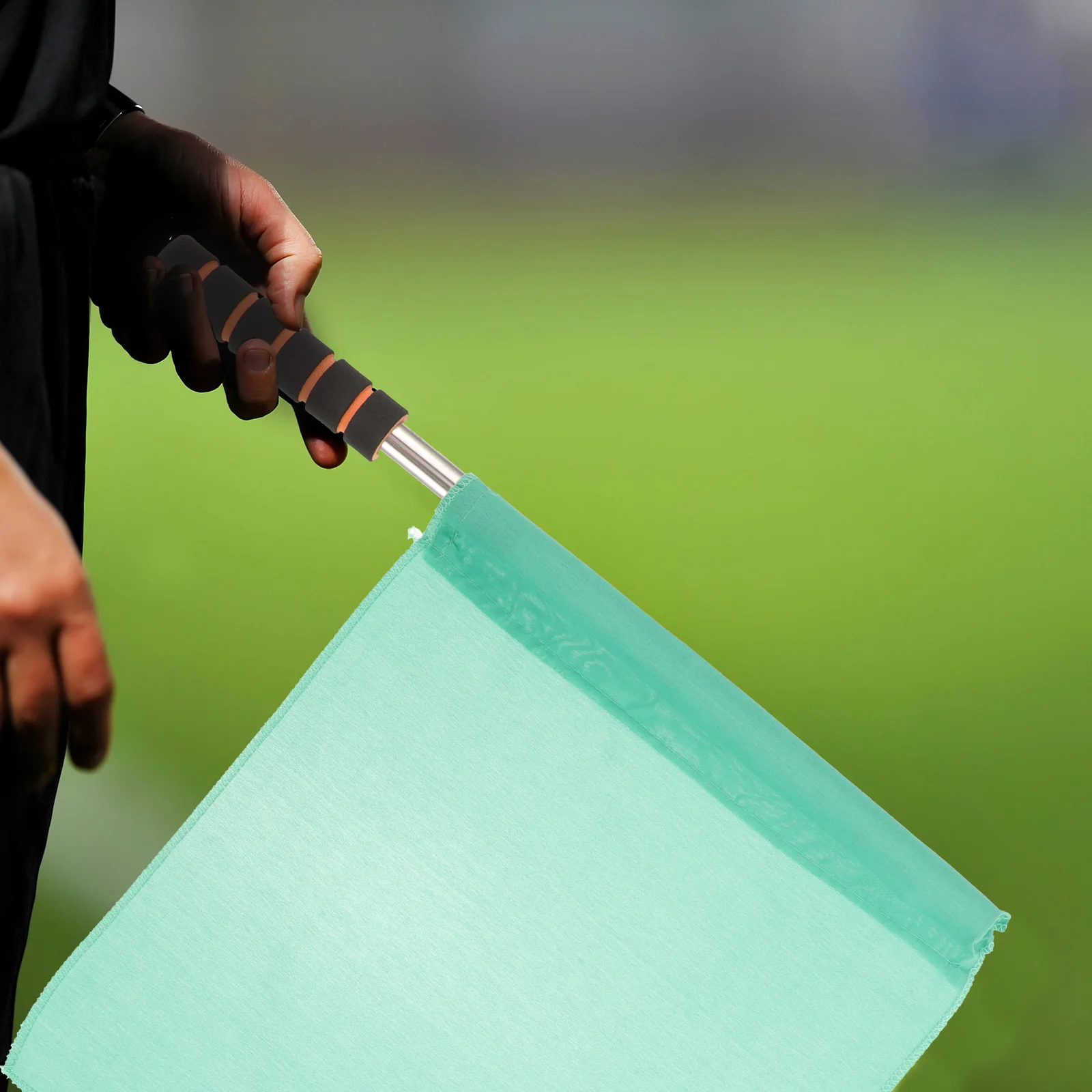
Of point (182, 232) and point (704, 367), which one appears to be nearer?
point (182, 232)

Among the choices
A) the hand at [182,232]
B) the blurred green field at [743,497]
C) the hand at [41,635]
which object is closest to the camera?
the hand at [41,635]

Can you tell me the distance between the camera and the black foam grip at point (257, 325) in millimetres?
578

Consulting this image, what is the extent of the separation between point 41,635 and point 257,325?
221 mm

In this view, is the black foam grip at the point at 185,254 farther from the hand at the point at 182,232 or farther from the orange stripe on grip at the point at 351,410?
the orange stripe on grip at the point at 351,410

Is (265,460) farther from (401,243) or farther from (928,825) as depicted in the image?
(928,825)

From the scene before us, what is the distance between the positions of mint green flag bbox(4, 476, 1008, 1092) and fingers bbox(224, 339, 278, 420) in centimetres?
15

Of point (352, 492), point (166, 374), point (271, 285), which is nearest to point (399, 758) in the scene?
point (271, 285)

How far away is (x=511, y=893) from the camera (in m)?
0.50

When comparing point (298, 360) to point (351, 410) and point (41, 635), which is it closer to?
point (351, 410)

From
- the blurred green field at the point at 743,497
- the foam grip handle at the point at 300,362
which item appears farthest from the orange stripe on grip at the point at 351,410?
the blurred green field at the point at 743,497

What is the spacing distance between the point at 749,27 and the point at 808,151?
0.17m

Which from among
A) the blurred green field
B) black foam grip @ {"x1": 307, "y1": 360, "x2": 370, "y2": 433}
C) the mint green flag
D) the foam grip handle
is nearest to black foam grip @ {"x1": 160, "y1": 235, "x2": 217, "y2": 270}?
the foam grip handle

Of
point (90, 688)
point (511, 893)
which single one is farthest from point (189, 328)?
point (511, 893)

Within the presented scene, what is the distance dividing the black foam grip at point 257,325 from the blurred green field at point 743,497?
25.2 inches
